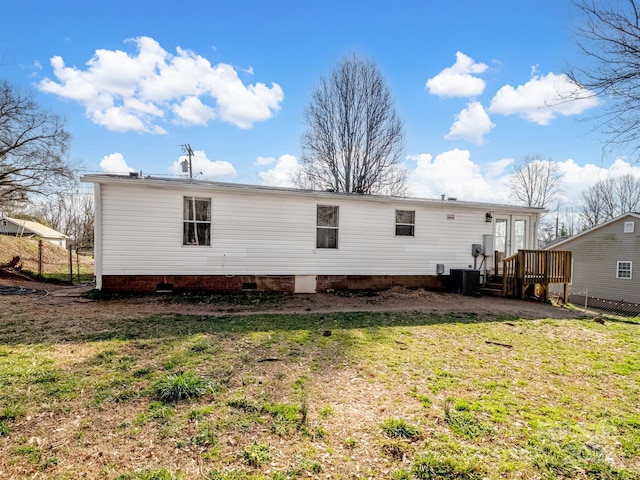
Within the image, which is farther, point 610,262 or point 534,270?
point 610,262

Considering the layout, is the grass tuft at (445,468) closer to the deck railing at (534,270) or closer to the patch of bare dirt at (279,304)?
the patch of bare dirt at (279,304)

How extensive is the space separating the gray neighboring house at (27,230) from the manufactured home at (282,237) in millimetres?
26046

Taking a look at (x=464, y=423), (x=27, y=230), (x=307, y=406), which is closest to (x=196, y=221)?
(x=307, y=406)

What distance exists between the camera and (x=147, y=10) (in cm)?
1022

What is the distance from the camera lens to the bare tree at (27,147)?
61.6ft

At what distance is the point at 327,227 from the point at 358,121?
43.5ft

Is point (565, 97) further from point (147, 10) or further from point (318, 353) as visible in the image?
point (147, 10)

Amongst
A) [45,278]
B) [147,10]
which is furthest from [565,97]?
[45,278]

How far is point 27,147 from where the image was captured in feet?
63.3

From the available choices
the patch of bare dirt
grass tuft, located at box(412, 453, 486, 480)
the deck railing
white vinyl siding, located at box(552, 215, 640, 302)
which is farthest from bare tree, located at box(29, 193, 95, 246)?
white vinyl siding, located at box(552, 215, 640, 302)

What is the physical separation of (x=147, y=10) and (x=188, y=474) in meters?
12.3

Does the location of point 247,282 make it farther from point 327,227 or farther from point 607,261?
point 607,261

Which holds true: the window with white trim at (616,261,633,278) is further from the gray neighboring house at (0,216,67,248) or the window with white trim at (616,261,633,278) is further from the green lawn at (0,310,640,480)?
the gray neighboring house at (0,216,67,248)

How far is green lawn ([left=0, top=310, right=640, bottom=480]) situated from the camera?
2.51 metres
